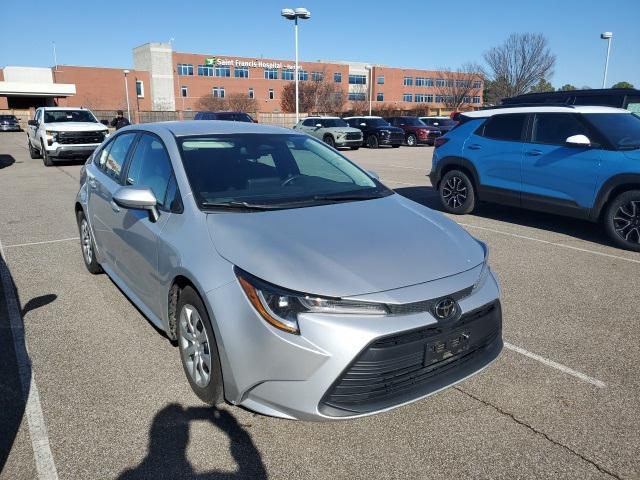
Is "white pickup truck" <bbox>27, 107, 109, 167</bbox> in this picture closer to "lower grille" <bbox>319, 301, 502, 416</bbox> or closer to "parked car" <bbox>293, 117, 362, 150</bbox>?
"parked car" <bbox>293, 117, 362, 150</bbox>

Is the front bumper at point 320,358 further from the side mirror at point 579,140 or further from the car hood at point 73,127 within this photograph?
the car hood at point 73,127

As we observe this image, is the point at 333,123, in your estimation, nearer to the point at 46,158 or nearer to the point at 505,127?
the point at 46,158

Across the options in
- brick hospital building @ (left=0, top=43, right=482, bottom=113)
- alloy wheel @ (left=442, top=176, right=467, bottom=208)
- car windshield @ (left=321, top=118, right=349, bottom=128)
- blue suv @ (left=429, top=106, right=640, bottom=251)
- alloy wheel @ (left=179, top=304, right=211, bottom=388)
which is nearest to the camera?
alloy wheel @ (left=179, top=304, right=211, bottom=388)

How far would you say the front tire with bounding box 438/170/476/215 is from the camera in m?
8.56

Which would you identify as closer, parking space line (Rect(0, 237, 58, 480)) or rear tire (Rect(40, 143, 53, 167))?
parking space line (Rect(0, 237, 58, 480))

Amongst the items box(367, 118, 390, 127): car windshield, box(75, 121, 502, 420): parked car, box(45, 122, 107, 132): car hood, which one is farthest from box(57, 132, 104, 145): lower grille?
box(367, 118, 390, 127): car windshield

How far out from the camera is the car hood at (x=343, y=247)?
8.38ft

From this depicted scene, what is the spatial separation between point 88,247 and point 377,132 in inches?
898

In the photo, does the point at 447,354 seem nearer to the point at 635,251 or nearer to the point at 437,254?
the point at 437,254

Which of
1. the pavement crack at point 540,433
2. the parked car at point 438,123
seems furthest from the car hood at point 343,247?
the parked car at point 438,123

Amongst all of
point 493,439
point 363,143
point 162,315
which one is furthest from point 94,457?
point 363,143

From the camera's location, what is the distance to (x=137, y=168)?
408 cm

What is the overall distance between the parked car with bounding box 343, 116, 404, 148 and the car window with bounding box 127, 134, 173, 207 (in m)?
23.5

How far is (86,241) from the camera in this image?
5.43 m
